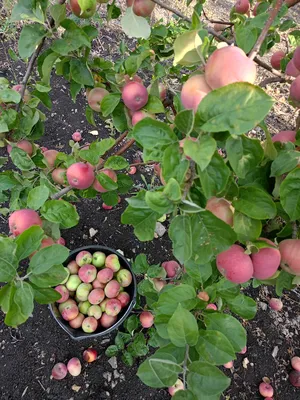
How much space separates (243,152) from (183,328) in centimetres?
32

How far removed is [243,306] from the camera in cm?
83

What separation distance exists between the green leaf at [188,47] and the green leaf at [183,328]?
42 centimetres

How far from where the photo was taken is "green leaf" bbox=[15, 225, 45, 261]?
0.66 meters

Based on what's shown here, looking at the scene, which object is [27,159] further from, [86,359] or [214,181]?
[86,359]

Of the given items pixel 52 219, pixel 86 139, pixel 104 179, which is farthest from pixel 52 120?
pixel 52 219

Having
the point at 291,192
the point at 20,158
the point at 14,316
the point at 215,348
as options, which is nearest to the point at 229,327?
the point at 215,348

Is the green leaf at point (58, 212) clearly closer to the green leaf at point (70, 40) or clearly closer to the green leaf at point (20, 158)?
the green leaf at point (20, 158)

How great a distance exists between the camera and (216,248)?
0.60 m

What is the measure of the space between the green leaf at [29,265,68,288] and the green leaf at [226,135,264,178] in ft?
1.21

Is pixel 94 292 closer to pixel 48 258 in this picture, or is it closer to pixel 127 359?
pixel 127 359

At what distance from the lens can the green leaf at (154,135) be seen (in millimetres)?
554

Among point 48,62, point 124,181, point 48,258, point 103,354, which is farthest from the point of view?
point 103,354

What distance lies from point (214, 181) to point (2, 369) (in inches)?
59.2

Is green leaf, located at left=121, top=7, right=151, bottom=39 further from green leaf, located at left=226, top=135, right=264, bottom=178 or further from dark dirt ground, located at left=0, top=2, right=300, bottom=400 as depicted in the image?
dark dirt ground, located at left=0, top=2, right=300, bottom=400
